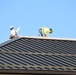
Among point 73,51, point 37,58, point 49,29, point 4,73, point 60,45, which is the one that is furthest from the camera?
point 49,29

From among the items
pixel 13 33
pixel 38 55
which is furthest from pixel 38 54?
pixel 13 33

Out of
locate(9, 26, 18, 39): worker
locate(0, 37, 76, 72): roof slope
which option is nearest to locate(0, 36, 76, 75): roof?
locate(0, 37, 76, 72): roof slope

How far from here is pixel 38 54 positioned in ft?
44.2

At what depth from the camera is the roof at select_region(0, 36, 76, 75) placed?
11.5m

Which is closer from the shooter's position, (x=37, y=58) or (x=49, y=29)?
(x=37, y=58)

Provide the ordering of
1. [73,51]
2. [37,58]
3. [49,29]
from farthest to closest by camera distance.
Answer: [49,29]
[73,51]
[37,58]

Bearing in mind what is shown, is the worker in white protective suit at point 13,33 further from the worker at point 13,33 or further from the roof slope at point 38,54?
the roof slope at point 38,54

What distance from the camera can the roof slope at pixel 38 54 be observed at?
38.7ft

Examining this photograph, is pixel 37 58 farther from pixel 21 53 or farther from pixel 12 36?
pixel 12 36

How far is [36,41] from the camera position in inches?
617

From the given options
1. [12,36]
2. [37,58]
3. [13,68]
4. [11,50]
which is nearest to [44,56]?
[37,58]

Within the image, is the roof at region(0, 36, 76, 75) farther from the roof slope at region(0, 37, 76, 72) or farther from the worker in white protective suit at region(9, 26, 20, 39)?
the worker in white protective suit at region(9, 26, 20, 39)

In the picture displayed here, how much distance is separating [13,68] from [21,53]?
2119mm

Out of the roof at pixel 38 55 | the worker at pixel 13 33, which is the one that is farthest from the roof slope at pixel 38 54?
the worker at pixel 13 33
